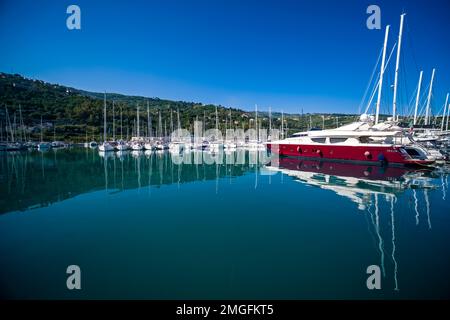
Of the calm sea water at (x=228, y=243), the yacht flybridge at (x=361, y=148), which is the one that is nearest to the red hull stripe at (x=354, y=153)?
the yacht flybridge at (x=361, y=148)

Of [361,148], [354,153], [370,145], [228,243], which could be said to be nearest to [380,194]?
[228,243]

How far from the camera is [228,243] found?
7.28m

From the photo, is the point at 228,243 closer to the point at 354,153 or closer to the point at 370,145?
the point at 370,145

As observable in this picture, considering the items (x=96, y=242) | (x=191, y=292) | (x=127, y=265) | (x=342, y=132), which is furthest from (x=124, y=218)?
(x=342, y=132)

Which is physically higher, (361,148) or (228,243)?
(361,148)

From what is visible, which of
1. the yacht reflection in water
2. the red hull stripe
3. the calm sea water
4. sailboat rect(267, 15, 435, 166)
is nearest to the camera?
the calm sea water

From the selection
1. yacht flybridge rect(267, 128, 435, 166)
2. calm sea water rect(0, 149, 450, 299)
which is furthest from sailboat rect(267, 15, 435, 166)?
calm sea water rect(0, 149, 450, 299)

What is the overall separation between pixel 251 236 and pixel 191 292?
3203 millimetres

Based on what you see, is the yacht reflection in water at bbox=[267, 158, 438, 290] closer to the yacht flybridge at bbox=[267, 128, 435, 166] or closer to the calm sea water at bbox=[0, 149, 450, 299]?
the calm sea water at bbox=[0, 149, 450, 299]

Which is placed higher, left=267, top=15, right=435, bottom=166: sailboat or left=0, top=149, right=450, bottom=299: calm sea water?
left=267, top=15, right=435, bottom=166: sailboat

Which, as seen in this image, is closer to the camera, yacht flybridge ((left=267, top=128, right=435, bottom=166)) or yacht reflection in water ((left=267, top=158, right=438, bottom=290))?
yacht reflection in water ((left=267, top=158, right=438, bottom=290))

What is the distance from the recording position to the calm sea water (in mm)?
5211

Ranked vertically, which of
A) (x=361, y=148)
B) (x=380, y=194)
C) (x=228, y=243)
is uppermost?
(x=361, y=148)

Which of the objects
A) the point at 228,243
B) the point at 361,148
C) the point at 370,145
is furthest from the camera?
the point at 361,148
